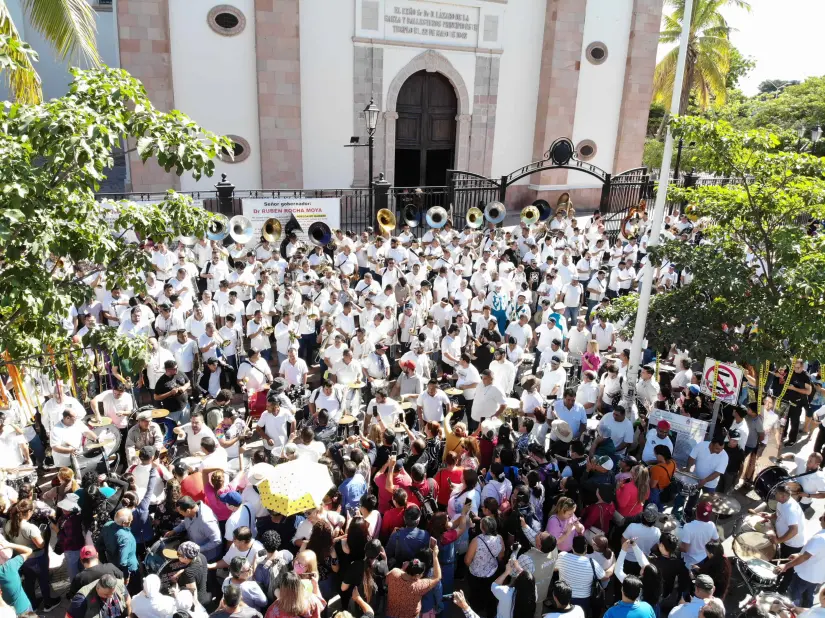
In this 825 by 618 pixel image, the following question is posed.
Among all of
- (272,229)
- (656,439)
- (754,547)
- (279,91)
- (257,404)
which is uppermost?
(279,91)

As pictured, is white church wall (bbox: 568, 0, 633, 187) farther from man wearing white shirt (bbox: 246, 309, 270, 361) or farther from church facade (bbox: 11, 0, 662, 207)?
man wearing white shirt (bbox: 246, 309, 270, 361)

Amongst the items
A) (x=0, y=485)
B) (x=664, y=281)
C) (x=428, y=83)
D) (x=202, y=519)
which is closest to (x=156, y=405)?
(x=0, y=485)

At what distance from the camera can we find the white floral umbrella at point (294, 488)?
6.03 metres

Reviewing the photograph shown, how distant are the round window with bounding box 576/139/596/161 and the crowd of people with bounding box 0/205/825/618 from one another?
44.0ft

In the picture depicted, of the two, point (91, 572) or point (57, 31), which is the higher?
point (57, 31)

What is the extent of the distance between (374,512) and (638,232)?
13484mm

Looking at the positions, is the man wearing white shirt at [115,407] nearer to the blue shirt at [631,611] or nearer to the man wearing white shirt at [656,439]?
the blue shirt at [631,611]

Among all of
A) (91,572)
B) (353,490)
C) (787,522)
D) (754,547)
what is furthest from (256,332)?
(787,522)

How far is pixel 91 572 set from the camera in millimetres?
5379

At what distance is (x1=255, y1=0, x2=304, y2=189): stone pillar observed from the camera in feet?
63.4

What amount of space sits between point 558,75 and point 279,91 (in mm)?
9738

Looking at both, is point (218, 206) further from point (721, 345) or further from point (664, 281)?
point (721, 345)

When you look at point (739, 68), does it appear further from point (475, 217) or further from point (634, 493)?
point (634, 493)

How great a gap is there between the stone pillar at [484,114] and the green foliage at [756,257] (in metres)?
15.4
